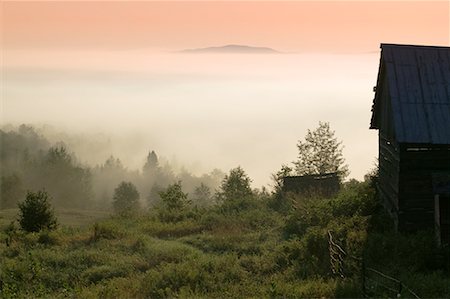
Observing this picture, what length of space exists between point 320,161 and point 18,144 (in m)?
123

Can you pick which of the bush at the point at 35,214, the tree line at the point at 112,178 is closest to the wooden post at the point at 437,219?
the tree line at the point at 112,178

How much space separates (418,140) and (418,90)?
2.36 metres

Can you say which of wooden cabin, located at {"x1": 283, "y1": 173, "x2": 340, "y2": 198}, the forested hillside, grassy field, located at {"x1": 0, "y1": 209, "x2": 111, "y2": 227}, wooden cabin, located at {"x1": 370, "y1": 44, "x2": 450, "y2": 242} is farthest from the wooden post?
grassy field, located at {"x1": 0, "y1": 209, "x2": 111, "y2": 227}

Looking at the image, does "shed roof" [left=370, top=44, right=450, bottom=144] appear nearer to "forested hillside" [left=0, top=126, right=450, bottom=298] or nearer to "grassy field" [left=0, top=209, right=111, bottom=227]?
"forested hillside" [left=0, top=126, right=450, bottom=298]

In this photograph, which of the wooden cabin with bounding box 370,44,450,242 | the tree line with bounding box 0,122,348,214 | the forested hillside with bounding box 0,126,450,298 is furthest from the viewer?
the tree line with bounding box 0,122,348,214

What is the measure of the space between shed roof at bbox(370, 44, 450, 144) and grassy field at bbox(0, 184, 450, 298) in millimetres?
3732

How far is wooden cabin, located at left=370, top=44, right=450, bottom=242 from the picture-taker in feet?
59.2

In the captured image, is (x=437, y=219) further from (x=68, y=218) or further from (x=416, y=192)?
(x=68, y=218)

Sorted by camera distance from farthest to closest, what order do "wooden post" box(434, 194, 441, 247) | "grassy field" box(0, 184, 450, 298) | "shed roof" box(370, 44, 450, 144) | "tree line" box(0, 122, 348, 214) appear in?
"tree line" box(0, 122, 348, 214) < "shed roof" box(370, 44, 450, 144) < "wooden post" box(434, 194, 441, 247) < "grassy field" box(0, 184, 450, 298)

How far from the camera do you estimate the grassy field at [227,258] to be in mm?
15719

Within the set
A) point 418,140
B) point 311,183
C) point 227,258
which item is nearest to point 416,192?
point 418,140

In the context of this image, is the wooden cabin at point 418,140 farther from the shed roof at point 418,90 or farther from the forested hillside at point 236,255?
the forested hillside at point 236,255

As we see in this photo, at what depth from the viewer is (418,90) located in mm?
19328

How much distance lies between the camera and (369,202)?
22.5 meters
